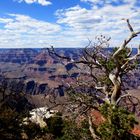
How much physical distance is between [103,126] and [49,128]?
3404 cm

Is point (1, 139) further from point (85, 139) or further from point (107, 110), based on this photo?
point (107, 110)

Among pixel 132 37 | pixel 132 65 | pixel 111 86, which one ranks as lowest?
pixel 111 86

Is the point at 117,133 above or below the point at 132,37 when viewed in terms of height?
below

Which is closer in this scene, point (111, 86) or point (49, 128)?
point (111, 86)

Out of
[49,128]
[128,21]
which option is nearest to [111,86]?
[128,21]

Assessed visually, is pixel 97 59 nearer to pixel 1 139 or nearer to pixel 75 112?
pixel 75 112

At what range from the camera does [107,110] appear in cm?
2455

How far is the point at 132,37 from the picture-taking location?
24922 millimetres

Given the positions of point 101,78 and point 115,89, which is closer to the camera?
point 115,89

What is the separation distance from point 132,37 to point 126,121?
5.89m

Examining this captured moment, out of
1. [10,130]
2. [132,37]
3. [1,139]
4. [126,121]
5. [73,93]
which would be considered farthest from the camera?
[10,130]

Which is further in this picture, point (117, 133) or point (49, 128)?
point (49, 128)

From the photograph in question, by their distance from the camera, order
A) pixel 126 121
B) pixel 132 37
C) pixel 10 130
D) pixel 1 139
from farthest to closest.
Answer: pixel 10 130
pixel 1 139
pixel 132 37
pixel 126 121

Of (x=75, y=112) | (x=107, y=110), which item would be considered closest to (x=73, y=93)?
(x=75, y=112)
